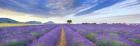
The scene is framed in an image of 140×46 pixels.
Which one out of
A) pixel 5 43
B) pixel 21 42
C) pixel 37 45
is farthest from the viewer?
pixel 21 42

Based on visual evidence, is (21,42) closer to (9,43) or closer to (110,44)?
(9,43)

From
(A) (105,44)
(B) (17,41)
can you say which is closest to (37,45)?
(B) (17,41)

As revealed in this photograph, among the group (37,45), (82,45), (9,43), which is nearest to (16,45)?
(9,43)

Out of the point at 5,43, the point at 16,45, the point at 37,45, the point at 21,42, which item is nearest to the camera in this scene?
the point at 37,45

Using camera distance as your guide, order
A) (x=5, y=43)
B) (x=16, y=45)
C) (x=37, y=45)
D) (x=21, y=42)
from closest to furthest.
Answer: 1. (x=37, y=45)
2. (x=5, y=43)
3. (x=16, y=45)
4. (x=21, y=42)

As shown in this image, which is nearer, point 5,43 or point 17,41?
point 5,43

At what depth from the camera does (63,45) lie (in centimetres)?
813

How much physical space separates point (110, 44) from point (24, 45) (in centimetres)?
342

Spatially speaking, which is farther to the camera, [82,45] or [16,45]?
[16,45]

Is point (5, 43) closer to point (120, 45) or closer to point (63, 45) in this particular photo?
point (63, 45)

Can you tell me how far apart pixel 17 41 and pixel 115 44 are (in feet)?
12.8

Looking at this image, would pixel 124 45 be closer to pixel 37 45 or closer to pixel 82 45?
pixel 82 45

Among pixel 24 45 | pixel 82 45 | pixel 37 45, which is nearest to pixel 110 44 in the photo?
pixel 82 45

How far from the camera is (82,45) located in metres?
6.94
